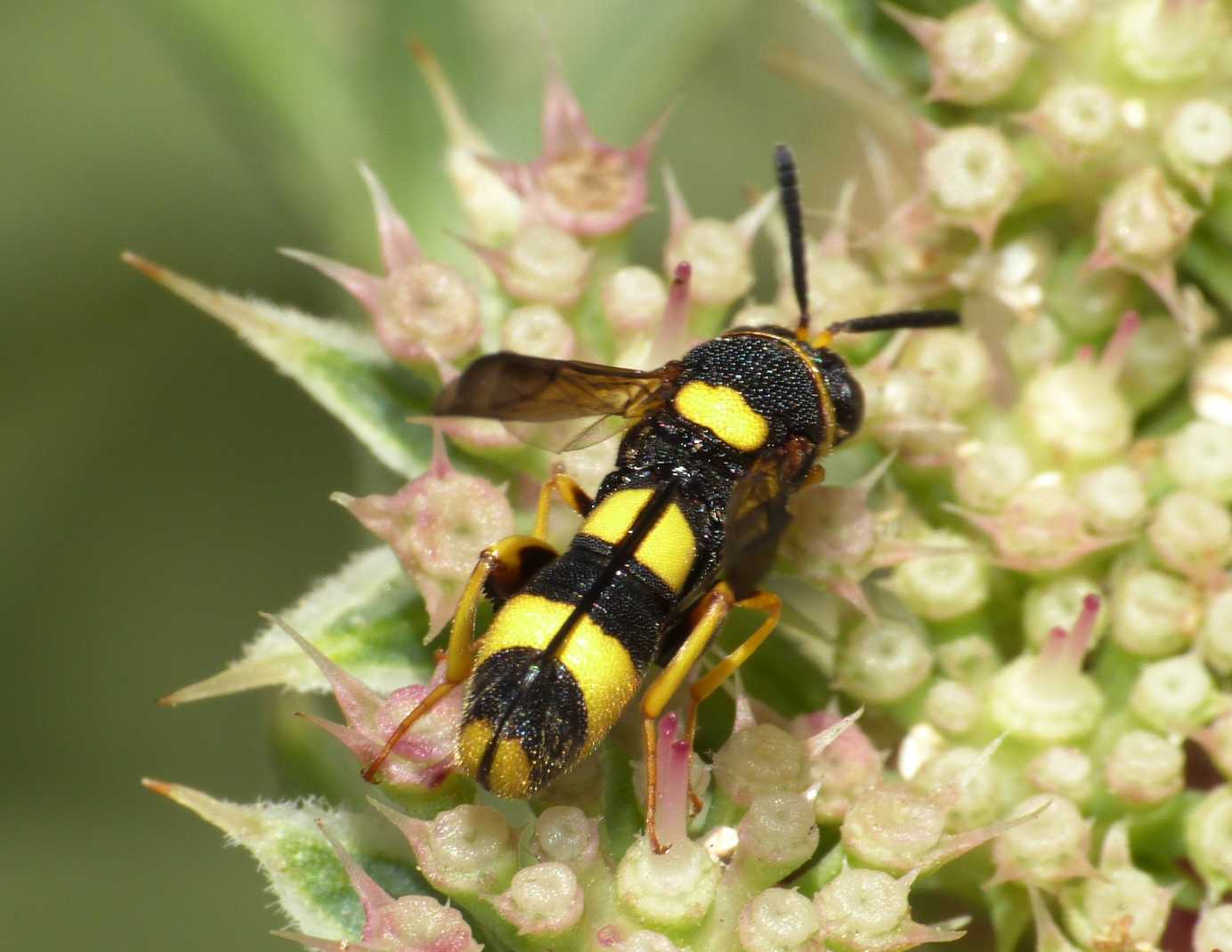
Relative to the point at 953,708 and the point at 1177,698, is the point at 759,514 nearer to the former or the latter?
the point at 953,708

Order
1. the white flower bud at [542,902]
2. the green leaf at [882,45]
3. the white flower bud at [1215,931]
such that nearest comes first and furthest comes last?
1. the white flower bud at [542,902]
2. the white flower bud at [1215,931]
3. the green leaf at [882,45]

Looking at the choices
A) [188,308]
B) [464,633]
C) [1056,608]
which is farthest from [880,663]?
[188,308]

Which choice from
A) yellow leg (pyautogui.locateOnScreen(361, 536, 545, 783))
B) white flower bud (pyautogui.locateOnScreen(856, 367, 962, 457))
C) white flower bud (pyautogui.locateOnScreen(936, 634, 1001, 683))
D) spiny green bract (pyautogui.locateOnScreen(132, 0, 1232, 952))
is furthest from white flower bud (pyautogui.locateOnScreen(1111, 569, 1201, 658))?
yellow leg (pyautogui.locateOnScreen(361, 536, 545, 783))

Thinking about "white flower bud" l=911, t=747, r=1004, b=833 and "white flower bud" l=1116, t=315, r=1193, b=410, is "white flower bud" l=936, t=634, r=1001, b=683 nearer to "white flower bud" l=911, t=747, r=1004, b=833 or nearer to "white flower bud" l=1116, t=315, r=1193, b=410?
"white flower bud" l=911, t=747, r=1004, b=833

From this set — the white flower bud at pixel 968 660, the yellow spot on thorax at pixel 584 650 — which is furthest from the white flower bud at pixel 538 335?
the white flower bud at pixel 968 660

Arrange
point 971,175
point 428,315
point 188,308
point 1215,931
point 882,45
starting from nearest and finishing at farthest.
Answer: point 1215,931 < point 428,315 < point 971,175 < point 882,45 < point 188,308

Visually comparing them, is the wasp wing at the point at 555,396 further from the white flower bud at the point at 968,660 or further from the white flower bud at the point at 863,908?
the white flower bud at the point at 863,908
